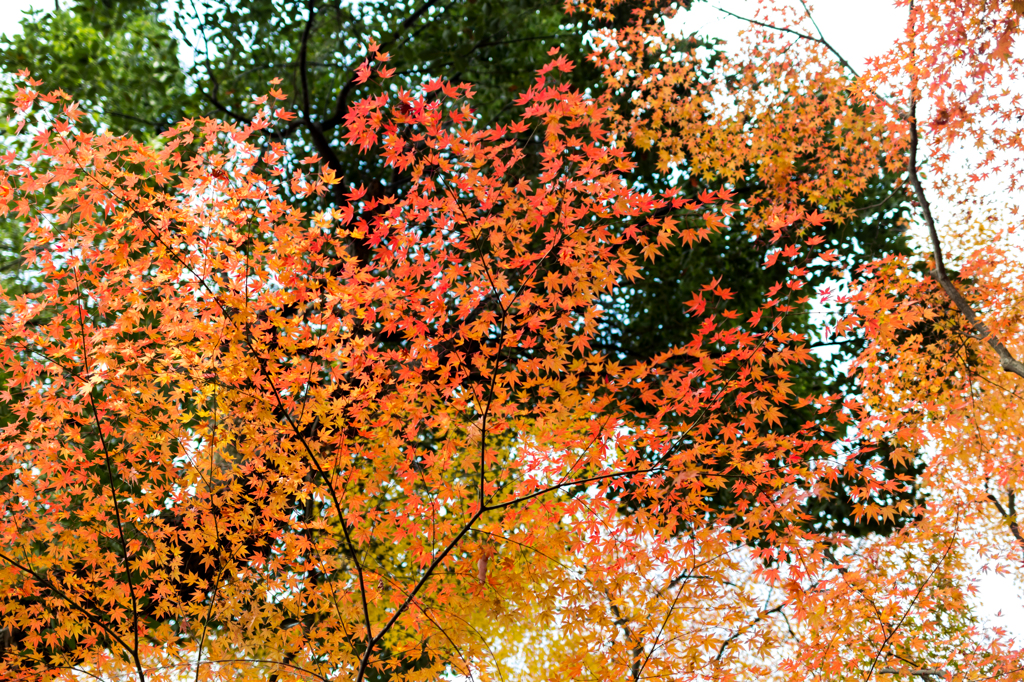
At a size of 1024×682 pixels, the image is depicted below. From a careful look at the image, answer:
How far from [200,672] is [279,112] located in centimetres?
379

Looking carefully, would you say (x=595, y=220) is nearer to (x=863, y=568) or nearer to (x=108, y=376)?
(x=108, y=376)

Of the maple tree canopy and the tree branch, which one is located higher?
the tree branch

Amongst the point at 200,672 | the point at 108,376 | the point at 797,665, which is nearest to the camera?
the point at 108,376

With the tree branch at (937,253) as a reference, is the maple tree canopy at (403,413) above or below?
below

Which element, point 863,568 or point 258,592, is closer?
point 258,592

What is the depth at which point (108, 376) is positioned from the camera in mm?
3682

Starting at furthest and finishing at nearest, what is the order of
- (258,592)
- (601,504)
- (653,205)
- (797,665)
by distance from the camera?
(797,665)
(258,592)
(601,504)
(653,205)

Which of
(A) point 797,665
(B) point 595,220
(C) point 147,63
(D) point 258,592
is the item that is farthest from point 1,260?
(A) point 797,665

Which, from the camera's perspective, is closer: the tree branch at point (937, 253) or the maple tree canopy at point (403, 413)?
the maple tree canopy at point (403, 413)

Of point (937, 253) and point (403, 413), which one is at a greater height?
point (937, 253)

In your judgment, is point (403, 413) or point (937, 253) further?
point (937, 253)

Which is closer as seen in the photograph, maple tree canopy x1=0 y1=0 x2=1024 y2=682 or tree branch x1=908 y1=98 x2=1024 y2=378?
maple tree canopy x1=0 y1=0 x2=1024 y2=682

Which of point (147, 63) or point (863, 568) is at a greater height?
point (147, 63)

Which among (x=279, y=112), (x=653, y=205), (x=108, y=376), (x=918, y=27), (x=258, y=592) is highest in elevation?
(x=918, y=27)
